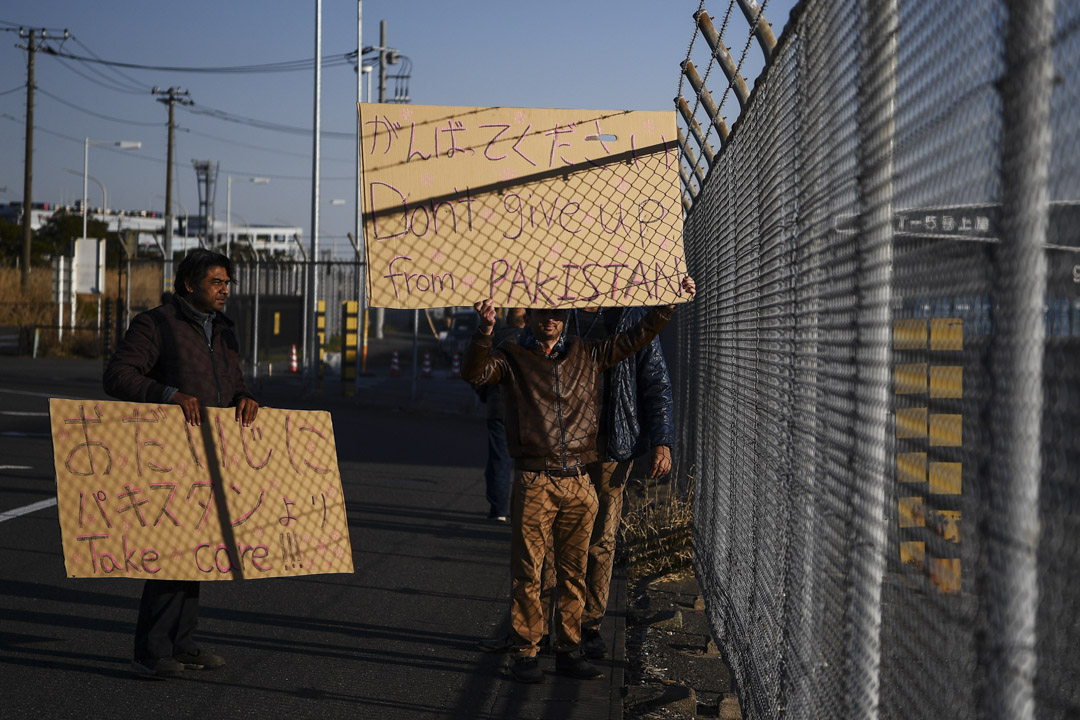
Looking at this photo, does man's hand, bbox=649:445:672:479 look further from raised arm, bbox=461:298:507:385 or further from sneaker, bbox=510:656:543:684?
sneaker, bbox=510:656:543:684

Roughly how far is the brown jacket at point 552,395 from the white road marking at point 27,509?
223 inches

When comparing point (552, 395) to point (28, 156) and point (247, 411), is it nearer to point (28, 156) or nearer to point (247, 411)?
point (247, 411)

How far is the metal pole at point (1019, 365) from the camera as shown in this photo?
5.26 ft

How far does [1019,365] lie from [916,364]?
2.45ft

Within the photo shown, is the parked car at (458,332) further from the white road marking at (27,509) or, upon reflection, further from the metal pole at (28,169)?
the white road marking at (27,509)

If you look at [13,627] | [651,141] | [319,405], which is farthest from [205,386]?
[319,405]

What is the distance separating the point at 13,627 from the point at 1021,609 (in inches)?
223

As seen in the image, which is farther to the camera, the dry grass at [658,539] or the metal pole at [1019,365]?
the dry grass at [658,539]

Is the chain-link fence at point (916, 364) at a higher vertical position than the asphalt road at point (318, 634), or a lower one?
higher

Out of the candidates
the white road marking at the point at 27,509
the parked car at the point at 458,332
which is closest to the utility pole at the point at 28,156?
the parked car at the point at 458,332

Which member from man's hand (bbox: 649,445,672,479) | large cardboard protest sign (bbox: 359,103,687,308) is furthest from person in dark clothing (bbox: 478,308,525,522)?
large cardboard protest sign (bbox: 359,103,687,308)

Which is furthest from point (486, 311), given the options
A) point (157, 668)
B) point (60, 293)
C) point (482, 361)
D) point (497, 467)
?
point (60, 293)

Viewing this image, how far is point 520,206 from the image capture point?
451cm

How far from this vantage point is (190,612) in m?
5.54
